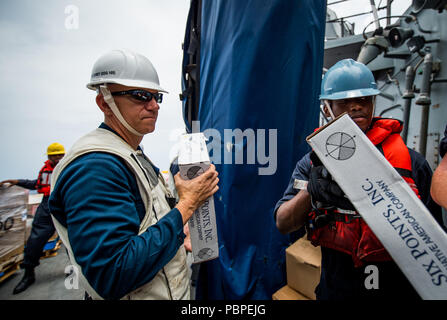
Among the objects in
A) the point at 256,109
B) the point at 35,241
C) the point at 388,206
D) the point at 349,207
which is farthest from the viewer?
the point at 35,241

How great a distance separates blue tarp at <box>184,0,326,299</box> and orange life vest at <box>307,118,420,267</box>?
27.7 inches

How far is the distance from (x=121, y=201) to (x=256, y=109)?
1.37 metres

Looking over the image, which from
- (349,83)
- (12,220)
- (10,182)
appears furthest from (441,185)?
(10,182)

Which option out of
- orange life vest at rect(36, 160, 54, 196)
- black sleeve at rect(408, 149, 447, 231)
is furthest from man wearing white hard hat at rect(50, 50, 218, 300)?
orange life vest at rect(36, 160, 54, 196)

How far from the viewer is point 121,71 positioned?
110cm

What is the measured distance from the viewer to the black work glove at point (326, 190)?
945mm

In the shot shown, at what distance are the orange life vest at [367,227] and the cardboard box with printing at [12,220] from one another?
4487 mm

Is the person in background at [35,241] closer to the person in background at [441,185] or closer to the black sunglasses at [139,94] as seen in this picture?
the black sunglasses at [139,94]

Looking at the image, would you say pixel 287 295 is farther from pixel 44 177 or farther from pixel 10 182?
pixel 10 182

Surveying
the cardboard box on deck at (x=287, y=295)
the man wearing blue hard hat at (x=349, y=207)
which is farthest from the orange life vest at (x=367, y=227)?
the cardboard box on deck at (x=287, y=295)

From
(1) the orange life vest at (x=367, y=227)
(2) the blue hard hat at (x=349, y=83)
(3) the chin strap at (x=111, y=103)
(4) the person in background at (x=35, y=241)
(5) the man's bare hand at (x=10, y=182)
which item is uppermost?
(2) the blue hard hat at (x=349, y=83)
